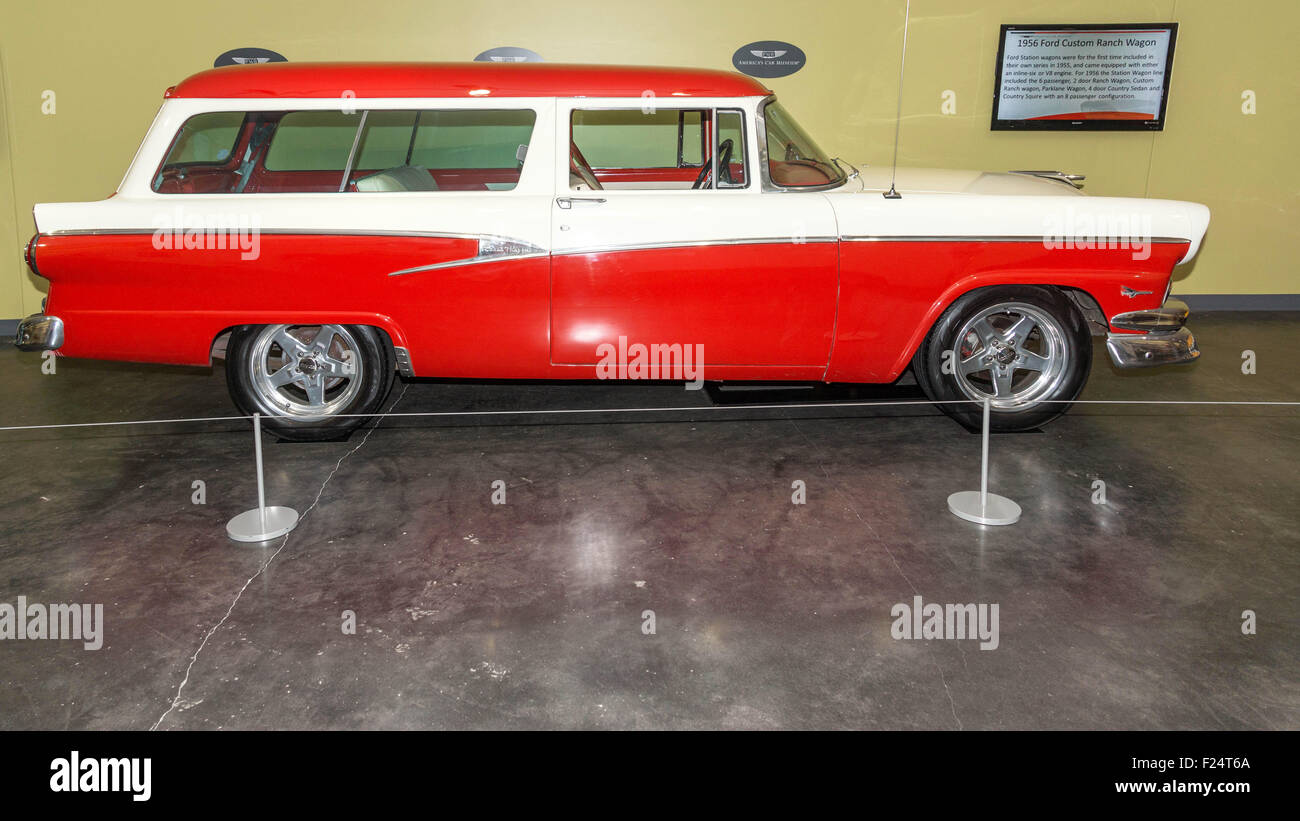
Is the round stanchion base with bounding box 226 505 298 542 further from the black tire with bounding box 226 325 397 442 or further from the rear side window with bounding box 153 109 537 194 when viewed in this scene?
the rear side window with bounding box 153 109 537 194

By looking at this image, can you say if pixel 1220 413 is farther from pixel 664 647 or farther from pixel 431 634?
pixel 431 634

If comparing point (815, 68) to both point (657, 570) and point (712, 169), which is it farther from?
point (657, 570)

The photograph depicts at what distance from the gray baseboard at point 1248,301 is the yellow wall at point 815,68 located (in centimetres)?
15

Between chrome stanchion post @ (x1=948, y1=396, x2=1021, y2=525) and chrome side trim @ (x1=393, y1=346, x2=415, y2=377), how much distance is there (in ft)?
8.72

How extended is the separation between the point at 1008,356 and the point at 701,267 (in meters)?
1.70

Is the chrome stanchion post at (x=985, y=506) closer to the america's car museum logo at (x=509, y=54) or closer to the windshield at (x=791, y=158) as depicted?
the windshield at (x=791, y=158)

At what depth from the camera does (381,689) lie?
2992 millimetres

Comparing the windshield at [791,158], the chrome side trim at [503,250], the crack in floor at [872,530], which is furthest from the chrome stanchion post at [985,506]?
the chrome side trim at [503,250]

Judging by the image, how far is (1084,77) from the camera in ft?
25.6

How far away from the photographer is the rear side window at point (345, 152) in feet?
15.7

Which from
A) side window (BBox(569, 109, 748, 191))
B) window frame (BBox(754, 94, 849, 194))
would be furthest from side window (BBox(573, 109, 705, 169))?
window frame (BBox(754, 94, 849, 194))

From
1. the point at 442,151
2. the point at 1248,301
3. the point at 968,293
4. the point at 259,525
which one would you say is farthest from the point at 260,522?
the point at 1248,301
